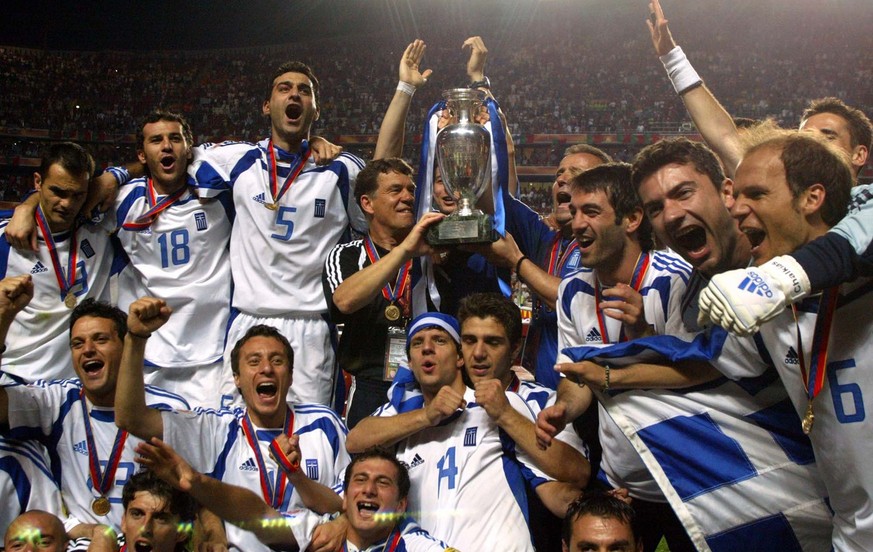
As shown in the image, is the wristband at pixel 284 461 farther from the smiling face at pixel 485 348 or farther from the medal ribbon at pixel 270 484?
the smiling face at pixel 485 348

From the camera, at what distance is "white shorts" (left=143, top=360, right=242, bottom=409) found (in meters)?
4.50

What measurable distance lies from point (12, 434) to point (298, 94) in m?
2.33

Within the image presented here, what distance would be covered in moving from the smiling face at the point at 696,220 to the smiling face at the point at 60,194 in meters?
3.15

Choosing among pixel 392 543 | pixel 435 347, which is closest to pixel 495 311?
pixel 435 347

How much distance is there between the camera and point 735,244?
2.88 meters

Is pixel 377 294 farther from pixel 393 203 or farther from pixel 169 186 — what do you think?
pixel 169 186

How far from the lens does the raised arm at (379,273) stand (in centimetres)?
342

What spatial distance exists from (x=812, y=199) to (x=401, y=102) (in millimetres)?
2766

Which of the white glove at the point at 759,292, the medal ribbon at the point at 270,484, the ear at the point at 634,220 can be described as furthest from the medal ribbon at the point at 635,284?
the medal ribbon at the point at 270,484

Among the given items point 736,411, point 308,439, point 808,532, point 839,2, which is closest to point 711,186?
point 736,411

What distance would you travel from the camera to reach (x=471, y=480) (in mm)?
3320

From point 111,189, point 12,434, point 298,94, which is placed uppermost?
point 298,94

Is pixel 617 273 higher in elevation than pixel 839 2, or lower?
lower

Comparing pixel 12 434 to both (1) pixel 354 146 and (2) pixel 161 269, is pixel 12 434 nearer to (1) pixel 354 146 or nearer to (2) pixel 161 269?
(2) pixel 161 269
